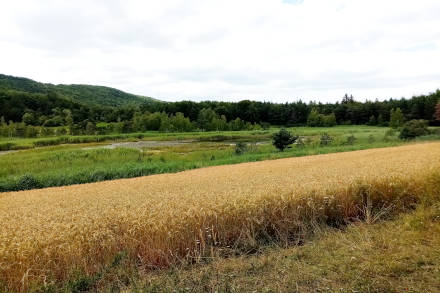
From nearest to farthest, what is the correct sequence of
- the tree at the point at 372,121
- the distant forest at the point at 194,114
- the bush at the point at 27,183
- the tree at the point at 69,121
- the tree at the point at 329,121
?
the bush at the point at 27,183 → the tree at the point at 69,121 → the distant forest at the point at 194,114 → the tree at the point at 372,121 → the tree at the point at 329,121

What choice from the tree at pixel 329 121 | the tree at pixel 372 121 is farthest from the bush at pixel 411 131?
the tree at pixel 329 121

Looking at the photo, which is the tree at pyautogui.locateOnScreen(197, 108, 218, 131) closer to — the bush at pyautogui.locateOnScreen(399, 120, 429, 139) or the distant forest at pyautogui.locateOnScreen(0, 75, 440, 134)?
the distant forest at pyautogui.locateOnScreen(0, 75, 440, 134)

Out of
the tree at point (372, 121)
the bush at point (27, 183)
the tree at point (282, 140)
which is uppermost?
the tree at point (372, 121)

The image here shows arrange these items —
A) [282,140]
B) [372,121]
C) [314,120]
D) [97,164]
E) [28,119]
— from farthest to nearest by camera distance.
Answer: [314,120], [372,121], [28,119], [282,140], [97,164]

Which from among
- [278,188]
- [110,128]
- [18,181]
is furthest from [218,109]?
[278,188]

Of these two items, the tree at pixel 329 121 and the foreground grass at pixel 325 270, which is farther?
the tree at pixel 329 121

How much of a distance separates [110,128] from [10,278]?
92.4 metres

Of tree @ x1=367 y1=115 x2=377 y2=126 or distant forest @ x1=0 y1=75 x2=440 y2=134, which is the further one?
tree @ x1=367 y1=115 x2=377 y2=126

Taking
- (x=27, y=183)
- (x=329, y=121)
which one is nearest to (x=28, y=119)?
(x=27, y=183)

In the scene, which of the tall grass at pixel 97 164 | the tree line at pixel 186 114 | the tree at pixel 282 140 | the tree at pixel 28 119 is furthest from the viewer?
the tree at pixel 28 119

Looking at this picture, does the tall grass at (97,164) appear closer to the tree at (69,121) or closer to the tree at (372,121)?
the tree at (69,121)

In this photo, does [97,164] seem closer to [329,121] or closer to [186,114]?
[329,121]

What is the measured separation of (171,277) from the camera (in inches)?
169

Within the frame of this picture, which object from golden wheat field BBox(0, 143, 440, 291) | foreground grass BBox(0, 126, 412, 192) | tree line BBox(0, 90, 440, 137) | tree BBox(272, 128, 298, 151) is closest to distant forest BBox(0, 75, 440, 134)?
tree line BBox(0, 90, 440, 137)
